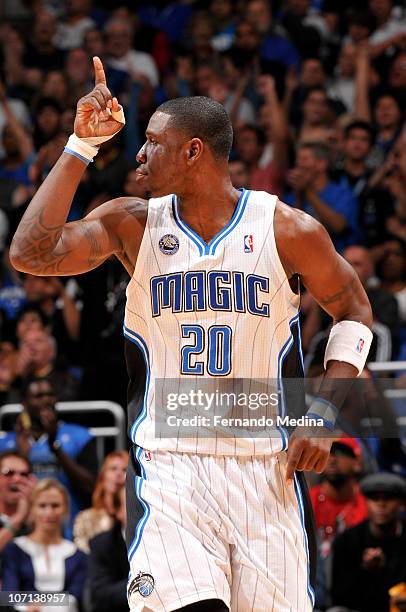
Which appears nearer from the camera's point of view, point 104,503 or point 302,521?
point 302,521

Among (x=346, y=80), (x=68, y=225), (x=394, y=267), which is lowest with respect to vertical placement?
(x=68, y=225)

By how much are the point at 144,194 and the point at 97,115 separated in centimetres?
551

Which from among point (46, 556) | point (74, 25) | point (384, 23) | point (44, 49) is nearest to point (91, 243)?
point (46, 556)

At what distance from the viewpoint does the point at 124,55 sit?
12188 mm

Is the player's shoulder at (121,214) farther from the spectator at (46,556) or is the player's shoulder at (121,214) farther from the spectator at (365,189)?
the spectator at (365,189)

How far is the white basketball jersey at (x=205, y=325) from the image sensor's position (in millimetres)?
3934

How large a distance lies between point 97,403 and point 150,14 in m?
6.66

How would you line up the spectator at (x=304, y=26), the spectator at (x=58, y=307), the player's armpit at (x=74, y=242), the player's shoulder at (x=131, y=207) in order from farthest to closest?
the spectator at (x=304, y=26) < the spectator at (x=58, y=307) < the player's shoulder at (x=131, y=207) < the player's armpit at (x=74, y=242)

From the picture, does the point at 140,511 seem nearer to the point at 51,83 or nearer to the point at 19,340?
the point at 19,340

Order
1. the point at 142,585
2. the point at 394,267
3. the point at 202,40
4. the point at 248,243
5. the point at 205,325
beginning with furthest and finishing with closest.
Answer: the point at 202,40, the point at 394,267, the point at 248,243, the point at 205,325, the point at 142,585

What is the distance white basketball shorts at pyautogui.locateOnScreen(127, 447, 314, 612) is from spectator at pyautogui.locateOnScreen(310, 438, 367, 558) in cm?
314

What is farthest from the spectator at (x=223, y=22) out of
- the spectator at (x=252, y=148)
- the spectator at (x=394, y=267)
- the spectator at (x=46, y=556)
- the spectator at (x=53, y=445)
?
the spectator at (x=46, y=556)

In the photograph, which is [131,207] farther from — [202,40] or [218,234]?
[202,40]

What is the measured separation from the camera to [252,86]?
11.5 meters
